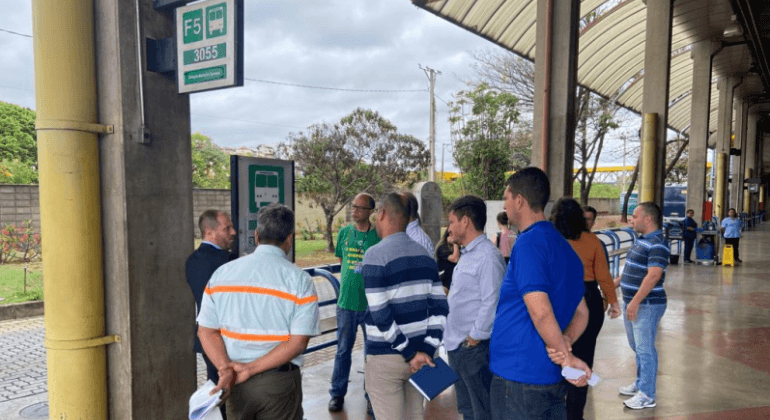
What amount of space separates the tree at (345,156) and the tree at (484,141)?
2.40 m

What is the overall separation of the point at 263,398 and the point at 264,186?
6.16 feet

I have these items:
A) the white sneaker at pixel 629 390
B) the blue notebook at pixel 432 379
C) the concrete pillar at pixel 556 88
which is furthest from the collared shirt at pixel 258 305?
the concrete pillar at pixel 556 88

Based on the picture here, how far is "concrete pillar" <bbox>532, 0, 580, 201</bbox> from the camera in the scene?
26.6 feet

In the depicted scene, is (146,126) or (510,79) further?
(510,79)

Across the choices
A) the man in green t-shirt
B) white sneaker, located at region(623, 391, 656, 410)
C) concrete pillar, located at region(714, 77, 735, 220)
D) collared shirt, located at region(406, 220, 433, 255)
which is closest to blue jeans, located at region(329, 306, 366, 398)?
the man in green t-shirt

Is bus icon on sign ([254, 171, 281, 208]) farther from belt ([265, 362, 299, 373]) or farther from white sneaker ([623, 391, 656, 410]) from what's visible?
white sneaker ([623, 391, 656, 410])

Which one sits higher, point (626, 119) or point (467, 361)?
point (626, 119)

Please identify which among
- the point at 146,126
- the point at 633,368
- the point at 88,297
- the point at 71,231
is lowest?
the point at 633,368

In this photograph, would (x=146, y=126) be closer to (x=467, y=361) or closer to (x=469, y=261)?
(x=469, y=261)

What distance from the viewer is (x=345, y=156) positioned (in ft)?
57.2

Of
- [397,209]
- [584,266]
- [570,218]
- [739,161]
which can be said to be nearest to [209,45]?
[397,209]

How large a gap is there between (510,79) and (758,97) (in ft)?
53.7

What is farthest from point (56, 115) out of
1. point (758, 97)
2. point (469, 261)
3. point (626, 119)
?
point (758, 97)

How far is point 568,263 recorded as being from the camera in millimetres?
2326
